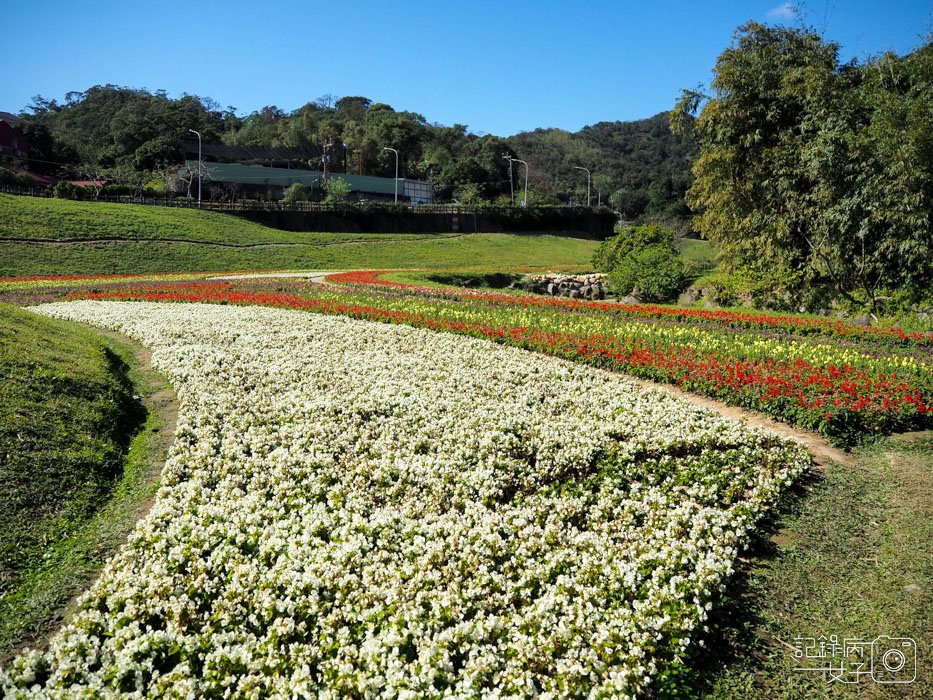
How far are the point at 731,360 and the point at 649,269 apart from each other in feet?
65.8

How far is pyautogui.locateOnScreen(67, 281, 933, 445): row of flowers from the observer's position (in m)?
9.18

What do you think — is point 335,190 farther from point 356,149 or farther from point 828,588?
point 828,588

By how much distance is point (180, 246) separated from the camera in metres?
40.1

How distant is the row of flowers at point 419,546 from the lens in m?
4.16

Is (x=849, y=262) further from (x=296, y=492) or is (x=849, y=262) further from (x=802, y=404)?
(x=296, y=492)

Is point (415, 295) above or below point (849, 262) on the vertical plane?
below

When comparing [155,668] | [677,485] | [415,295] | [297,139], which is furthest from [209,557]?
[297,139]

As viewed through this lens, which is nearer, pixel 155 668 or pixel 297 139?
pixel 155 668

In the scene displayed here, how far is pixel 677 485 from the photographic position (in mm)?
7039

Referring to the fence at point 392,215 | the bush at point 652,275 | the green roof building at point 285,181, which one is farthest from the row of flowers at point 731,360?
the green roof building at point 285,181

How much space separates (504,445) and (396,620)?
3466 mm
